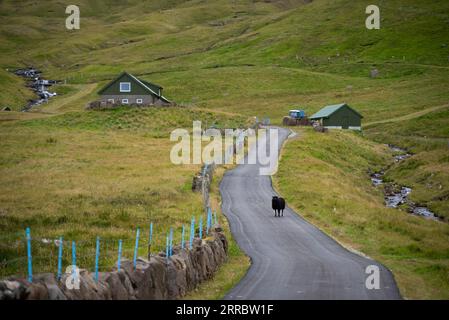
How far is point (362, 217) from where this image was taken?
1729 inches

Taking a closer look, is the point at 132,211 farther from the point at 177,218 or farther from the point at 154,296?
the point at 154,296

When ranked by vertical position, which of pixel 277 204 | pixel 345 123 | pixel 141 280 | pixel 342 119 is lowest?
pixel 277 204

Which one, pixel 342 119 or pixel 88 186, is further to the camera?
pixel 342 119

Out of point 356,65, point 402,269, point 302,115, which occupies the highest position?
Answer: point 356,65

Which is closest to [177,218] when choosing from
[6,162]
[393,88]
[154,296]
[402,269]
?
[402,269]

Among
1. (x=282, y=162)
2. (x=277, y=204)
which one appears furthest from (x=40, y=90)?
(x=277, y=204)

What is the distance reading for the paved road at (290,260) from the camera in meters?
23.7

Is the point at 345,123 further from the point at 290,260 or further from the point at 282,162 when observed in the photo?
the point at 290,260

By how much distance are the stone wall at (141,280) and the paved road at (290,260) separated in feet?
5.63

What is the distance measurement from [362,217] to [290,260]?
15.2m

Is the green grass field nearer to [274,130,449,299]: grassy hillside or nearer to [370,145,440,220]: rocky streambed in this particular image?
[274,130,449,299]: grassy hillside

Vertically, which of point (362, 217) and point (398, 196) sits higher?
point (362, 217)
